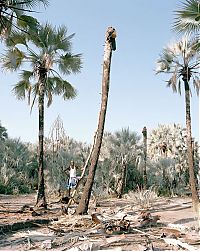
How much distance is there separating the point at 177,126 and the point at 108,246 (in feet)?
114

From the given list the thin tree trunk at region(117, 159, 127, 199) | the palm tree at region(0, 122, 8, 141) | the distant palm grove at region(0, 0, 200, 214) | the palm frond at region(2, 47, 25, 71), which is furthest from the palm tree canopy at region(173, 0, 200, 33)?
the palm tree at region(0, 122, 8, 141)

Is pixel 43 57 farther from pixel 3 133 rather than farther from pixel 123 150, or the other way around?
pixel 3 133

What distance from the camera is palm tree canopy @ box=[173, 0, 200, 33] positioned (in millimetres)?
13141

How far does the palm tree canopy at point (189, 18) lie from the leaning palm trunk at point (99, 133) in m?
2.61

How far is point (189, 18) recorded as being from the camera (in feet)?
44.1

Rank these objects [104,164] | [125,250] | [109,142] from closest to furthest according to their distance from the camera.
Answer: [125,250] < [104,164] < [109,142]

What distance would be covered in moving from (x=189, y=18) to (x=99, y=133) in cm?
520

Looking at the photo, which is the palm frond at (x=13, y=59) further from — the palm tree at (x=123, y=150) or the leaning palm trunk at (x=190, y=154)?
the palm tree at (x=123, y=150)

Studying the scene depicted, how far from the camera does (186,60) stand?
17.1 meters

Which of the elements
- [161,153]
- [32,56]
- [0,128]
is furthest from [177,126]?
[32,56]

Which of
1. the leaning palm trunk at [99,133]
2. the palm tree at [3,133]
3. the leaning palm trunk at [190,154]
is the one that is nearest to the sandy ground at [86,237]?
the leaning palm trunk at [99,133]

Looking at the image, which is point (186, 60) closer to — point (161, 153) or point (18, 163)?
point (18, 163)

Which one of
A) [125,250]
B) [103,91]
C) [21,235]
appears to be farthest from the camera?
[103,91]

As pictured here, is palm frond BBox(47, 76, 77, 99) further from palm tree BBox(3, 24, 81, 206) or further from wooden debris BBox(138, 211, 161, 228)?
wooden debris BBox(138, 211, 161, 228)
